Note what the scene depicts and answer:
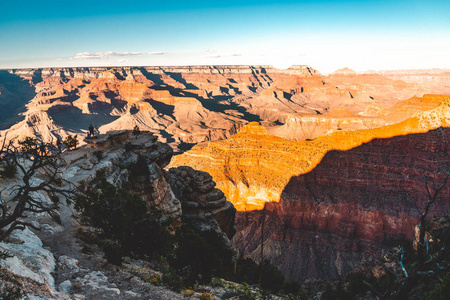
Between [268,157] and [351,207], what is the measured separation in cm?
1894

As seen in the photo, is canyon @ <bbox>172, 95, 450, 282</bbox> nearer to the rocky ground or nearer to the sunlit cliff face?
the sunlit cliff face

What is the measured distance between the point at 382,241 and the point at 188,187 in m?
33.9

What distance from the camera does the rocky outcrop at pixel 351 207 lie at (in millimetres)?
41719

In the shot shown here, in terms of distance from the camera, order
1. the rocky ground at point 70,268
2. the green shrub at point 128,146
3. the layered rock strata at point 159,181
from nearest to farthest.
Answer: the rocky ground at point 70,268 → the layered rock strata at point 159,181 → the green shrub at point 128,146

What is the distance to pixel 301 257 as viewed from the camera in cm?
4275

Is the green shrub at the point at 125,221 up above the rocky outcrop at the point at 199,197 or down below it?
above

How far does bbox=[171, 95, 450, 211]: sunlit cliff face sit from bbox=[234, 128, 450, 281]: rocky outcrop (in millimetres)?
1752

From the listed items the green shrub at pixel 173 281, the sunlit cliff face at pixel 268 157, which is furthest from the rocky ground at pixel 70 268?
the sunlit cliff face at pixel 268 157

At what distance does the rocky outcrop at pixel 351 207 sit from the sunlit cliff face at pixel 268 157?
1752 millimetres

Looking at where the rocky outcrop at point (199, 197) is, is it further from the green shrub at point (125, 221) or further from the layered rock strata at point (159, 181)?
the green shrub at point (125, 221)

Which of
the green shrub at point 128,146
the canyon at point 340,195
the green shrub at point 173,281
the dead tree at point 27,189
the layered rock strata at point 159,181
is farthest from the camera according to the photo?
the canyon at point 340,195

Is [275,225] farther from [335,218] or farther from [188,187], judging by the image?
[188,187]

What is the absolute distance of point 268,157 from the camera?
55719mm

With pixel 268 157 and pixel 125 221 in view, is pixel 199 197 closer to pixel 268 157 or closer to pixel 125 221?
pixel 125 221
